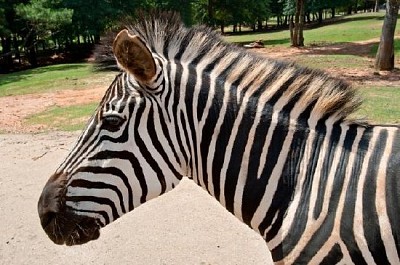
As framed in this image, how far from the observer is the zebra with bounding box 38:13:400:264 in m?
1.91

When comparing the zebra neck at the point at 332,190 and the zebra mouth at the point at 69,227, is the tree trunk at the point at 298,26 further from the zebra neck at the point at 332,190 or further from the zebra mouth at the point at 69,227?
the zebra mouth at the point at 69,227

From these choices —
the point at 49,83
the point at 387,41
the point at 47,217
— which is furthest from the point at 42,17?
the point at 47,217

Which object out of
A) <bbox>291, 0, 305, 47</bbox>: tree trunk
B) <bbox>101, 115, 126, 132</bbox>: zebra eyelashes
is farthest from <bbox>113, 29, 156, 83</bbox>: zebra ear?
<bbox>291, 0, 305, 47</bbox>: tree trunk

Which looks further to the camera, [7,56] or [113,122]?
[7,56]

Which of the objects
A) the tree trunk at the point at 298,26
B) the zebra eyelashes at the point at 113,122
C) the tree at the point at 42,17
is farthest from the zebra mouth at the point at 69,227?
the tree trunk at the point at 298,26

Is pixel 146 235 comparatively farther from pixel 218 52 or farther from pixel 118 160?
pixel 218 52

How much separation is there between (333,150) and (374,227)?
0.40 meters

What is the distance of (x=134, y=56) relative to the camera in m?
1.90

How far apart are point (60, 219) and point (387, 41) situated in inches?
672

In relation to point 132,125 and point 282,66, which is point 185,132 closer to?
point 132,125

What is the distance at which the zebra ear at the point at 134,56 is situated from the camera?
6.06 ft

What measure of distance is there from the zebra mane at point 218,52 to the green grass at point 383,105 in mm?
5652

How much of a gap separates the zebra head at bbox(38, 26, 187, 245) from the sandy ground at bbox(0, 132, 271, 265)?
252 cm

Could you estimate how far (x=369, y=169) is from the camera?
186 cm
